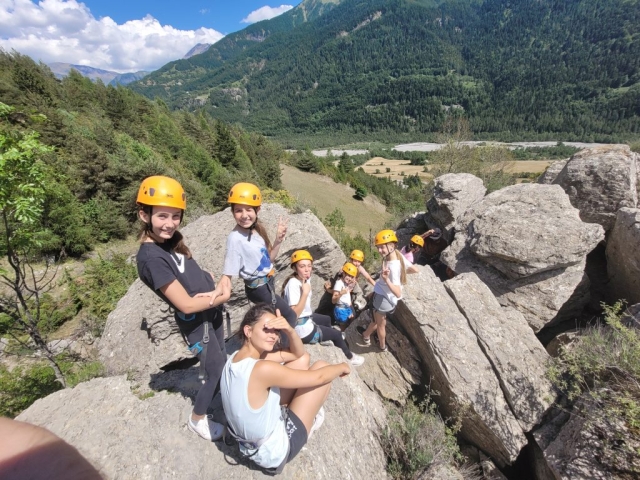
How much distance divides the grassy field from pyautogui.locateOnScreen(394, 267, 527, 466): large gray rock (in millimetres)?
25639

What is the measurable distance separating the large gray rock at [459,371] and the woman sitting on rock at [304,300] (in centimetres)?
178

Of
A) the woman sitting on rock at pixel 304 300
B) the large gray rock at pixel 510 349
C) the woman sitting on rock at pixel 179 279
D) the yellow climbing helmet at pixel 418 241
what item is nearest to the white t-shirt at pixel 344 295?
the woman sitting on rock at pixel 304 300

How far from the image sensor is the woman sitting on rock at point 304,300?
5.19 meters

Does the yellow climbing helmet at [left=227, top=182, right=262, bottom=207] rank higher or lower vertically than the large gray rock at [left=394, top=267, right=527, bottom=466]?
higher

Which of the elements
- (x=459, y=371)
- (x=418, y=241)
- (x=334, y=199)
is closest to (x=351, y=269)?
(x=418, y=241)

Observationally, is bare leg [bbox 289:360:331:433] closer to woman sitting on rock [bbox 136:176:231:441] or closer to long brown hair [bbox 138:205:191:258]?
woman sitting on rock [bbox 136:176:231:441]

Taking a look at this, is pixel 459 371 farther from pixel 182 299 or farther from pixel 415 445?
pixel 182 299

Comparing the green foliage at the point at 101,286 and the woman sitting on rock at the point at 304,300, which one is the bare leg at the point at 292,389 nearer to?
the woman sitting on rock at the point at 304,300

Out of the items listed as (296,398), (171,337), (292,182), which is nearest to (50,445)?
(296,398)

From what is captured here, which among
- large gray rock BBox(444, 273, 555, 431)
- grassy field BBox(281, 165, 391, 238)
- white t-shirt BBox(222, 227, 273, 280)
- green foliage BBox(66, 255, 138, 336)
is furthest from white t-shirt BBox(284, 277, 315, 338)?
grassy field BBox(281, 165, 391, 238)

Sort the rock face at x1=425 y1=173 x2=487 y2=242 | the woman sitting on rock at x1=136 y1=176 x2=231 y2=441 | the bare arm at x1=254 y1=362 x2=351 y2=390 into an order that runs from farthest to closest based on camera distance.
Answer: the rock face at x1=425 y1=173 x2=487 y2=242
the woman sitting on rock at x1=136 y1=176 x2=231 y2=441
the bare arm at x1=254 y1=362 x2=351 y2=390

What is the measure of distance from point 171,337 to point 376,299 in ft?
14.4

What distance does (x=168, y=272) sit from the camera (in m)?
2.92

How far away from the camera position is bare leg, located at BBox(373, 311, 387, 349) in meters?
6.22
